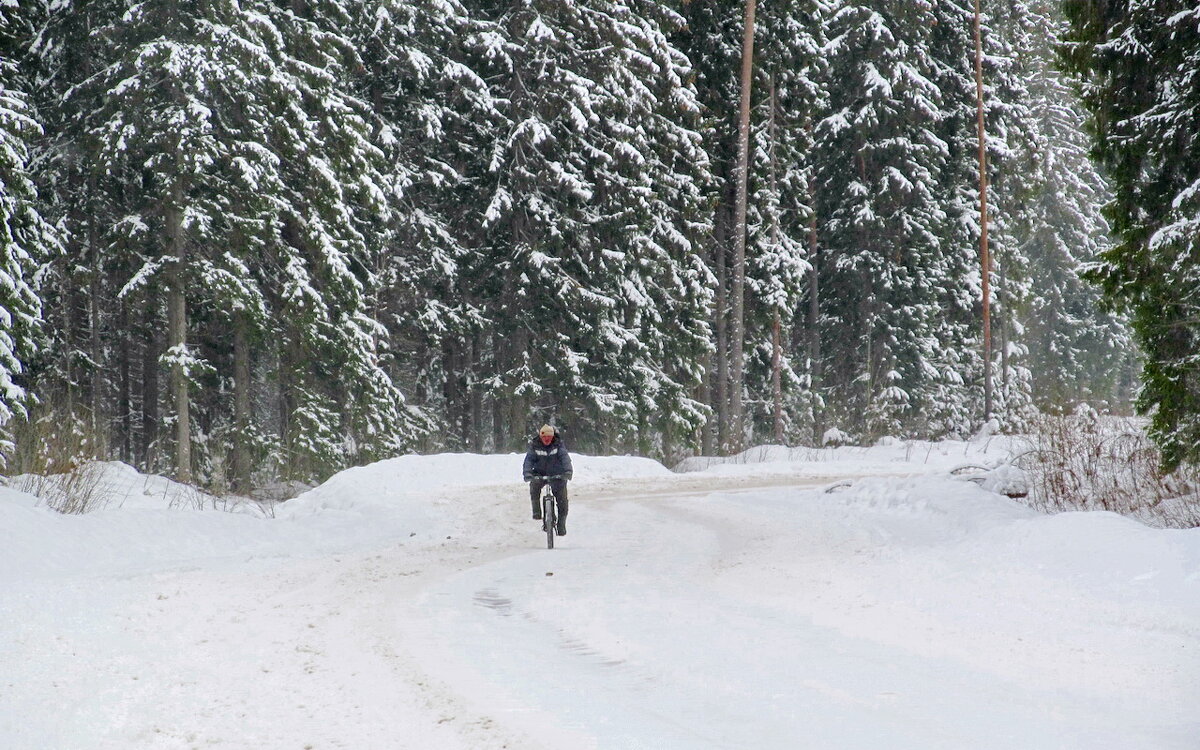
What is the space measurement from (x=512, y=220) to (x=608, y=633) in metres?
20.6

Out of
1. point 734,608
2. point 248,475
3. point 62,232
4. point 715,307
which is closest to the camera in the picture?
point 734,608

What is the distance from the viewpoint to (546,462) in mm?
14219

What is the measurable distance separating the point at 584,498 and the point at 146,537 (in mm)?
8407

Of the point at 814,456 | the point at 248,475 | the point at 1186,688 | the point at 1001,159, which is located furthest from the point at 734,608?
the point at 1001,159

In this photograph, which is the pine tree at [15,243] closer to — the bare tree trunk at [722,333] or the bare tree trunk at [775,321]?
the bare tree trunk at [722,333]

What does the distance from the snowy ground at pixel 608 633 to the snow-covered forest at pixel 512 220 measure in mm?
3720

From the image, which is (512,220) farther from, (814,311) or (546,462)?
(546,462)

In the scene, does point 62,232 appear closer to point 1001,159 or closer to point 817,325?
point 817,325

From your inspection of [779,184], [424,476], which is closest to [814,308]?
[779,184]

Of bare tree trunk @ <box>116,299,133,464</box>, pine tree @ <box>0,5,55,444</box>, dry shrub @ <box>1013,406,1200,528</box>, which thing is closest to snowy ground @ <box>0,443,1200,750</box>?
dry shrub @ <box>1013,406,1200,528</box>

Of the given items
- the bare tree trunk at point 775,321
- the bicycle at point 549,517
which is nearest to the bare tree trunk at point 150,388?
Result: the bicycle at point 549,517

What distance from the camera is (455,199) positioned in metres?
28.1

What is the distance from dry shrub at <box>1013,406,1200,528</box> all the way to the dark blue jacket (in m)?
6.35

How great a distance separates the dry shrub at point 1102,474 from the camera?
12086 millimetres
